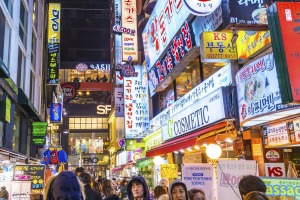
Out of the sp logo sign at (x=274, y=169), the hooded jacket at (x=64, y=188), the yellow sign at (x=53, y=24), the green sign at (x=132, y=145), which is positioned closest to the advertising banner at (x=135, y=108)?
the green sign at (x=132, y=145)

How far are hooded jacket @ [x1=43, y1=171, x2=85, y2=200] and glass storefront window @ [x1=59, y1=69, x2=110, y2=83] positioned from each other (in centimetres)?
7063

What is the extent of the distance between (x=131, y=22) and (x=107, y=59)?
172 ft

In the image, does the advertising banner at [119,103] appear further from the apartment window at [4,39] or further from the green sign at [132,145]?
the apartment window at [4,39]

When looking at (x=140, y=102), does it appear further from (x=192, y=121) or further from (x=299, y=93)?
(x=299, y=93)

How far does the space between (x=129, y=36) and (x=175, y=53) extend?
31.4ft

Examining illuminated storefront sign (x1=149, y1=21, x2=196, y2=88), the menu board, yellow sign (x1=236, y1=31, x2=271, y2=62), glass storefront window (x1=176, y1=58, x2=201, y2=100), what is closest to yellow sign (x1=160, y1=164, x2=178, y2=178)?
glass storefront window (x1=176, y1=58, x2=201, y2=100)

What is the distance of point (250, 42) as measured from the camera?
1009cm

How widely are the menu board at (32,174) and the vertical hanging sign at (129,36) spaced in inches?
431

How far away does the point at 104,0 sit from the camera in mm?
79000

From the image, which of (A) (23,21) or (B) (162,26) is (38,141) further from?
(B) (162,26)

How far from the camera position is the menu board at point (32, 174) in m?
14.3

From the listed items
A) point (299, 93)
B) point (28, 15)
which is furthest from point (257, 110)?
point (28, 15)

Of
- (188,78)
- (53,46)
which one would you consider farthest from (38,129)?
(188,78)

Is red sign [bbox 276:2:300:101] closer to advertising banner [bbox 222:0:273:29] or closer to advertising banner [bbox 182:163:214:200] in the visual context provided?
advertising banner [bbox 222:0:273:29]
